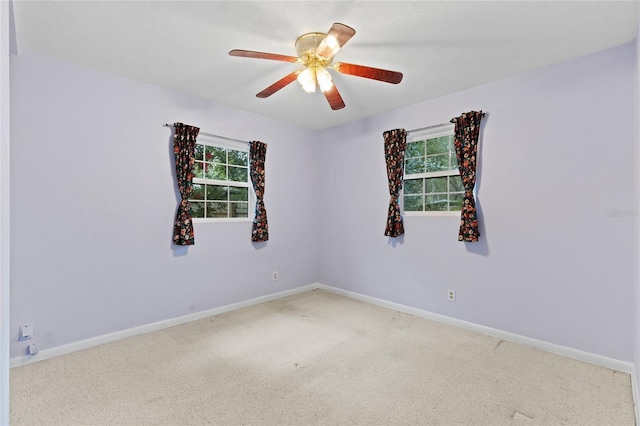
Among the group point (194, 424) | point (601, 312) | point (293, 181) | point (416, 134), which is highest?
point (416, 134)

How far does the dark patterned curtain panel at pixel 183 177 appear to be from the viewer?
3277mm

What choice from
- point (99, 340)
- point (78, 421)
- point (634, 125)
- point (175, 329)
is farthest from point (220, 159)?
point (634, 125)

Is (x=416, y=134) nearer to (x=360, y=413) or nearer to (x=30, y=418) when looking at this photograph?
(x=360, y=413)

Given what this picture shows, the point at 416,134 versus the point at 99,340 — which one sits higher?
the point at 416,134

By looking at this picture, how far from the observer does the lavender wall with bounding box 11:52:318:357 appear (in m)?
2.52

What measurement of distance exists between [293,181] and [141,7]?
2777 mm

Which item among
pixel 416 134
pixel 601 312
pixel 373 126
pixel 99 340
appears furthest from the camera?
pixel 373 126

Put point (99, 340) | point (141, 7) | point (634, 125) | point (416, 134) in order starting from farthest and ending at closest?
point (416, 134) < point (99, 340) < point (634, 125) < point (141, 7)

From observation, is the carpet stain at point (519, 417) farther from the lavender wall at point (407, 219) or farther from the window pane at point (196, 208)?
the window pane at point (196, 208)

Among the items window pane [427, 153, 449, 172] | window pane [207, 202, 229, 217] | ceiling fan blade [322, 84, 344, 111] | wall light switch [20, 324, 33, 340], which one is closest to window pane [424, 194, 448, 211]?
window pane [427, 153, 449, 172]

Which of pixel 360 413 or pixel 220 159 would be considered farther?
pixel 220 159

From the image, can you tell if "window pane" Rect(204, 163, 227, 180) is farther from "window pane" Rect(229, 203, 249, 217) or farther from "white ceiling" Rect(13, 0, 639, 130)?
"white ceiling" Rect(13, 0, 639, 130)

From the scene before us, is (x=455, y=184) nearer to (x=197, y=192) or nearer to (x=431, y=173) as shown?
(x=431, y=173)

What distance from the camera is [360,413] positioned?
74.7 inches
